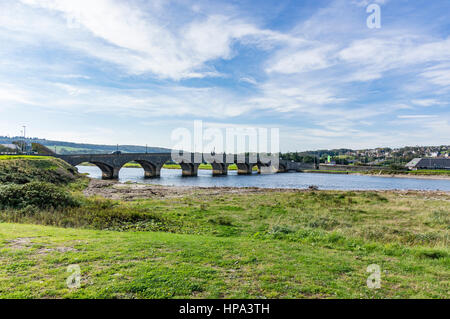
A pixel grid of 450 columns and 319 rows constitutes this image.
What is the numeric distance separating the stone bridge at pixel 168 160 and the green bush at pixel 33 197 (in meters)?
50.6

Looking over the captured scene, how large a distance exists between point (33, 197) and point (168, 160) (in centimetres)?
7375

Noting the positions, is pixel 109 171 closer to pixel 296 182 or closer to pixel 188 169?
pixel 188 169

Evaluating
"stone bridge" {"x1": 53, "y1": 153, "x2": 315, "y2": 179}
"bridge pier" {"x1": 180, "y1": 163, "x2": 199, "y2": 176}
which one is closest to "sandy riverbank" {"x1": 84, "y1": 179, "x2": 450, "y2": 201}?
"stone bridge" {"x1": 53, "y1": 153, "x2": 315, "y2": 179}

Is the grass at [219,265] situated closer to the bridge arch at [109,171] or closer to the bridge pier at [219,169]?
the bridge arch at [109,171]

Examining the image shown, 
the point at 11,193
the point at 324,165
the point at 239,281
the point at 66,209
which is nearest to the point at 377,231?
the point at 239,281

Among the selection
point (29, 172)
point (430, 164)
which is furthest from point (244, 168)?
point (430, 164)

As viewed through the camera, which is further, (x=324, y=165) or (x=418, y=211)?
(x=324, y=165)

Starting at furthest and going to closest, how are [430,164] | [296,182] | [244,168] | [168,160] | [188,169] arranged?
[430,164] < [244,168] < [188,169] < [168,160] < [296,182]

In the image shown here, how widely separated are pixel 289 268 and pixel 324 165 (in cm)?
16156

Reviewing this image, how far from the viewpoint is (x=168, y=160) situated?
3649 inches

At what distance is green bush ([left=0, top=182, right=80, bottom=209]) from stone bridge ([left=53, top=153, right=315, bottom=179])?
5057 cm

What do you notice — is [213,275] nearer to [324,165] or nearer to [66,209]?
[66,209]
